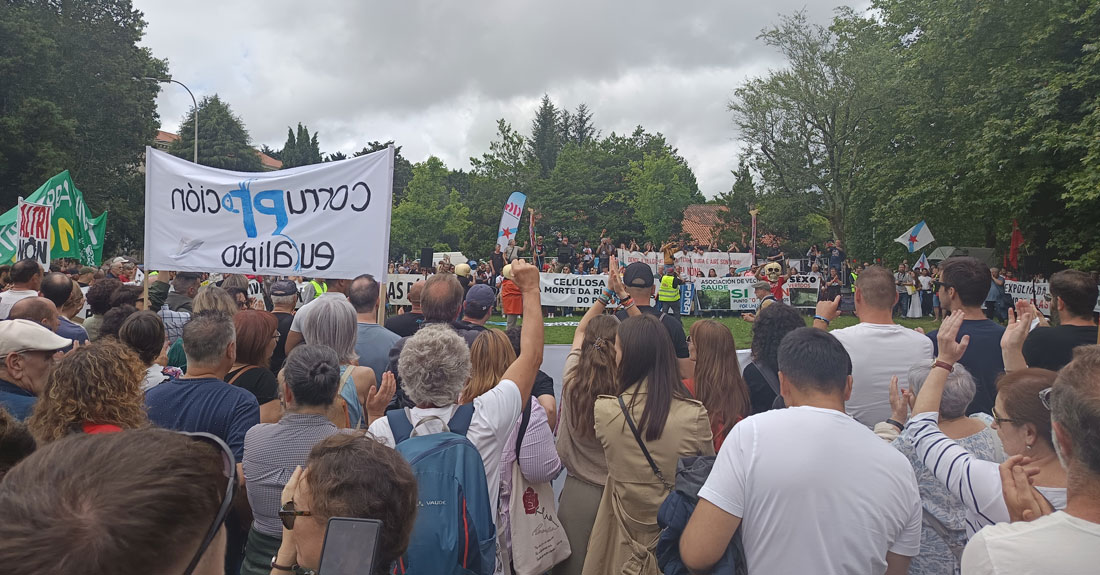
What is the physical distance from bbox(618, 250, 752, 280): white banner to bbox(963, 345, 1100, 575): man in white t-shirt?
2479 centimetres

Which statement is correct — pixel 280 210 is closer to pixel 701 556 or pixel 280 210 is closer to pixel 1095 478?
pixel 701 556

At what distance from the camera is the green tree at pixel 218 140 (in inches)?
2739

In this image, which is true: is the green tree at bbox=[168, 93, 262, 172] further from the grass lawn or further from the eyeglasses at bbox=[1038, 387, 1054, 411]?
the eyeglasses at bbox=[1038, 387, 1054, 411]

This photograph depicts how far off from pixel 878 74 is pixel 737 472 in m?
36.0

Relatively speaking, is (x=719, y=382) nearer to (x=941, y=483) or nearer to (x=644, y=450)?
(x=644, y=450)

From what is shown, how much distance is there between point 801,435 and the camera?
2500mm

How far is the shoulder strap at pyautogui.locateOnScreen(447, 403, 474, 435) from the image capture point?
2.91m

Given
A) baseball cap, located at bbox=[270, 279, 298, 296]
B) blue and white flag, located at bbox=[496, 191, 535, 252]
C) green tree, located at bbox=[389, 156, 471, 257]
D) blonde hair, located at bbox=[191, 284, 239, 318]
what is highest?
green tree, located at bbox=[389, 156, 471, 257]

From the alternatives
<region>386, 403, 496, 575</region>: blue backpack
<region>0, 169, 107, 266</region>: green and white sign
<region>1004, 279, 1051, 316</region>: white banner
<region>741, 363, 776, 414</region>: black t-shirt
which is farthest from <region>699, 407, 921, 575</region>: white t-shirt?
<region>1004, 279, 1051, 316</region>: white banner

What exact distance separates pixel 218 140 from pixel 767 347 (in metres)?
76.3

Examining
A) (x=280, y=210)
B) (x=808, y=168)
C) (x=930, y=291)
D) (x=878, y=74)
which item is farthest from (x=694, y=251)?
(x=280, y=210)

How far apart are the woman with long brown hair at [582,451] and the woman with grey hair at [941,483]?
1.54m

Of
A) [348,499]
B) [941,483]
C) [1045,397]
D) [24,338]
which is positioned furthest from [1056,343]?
[24,338]

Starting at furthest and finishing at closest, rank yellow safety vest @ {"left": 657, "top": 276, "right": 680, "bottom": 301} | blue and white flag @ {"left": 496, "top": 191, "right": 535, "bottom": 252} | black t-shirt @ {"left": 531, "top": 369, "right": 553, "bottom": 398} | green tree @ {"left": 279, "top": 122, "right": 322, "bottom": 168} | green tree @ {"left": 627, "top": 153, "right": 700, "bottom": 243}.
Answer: green tree @ {"left": 279, "top": 122, "right": 322, "bottom": 168} → green tree @ {"left": 627, "top": 153, "right": 700, "bottom": 243} → blue and white flag @ {"left": 496, "top": 191, "right": 535, "bottom": 252} → yellow safety vest @ {"left": 657, "top": 276, "right": 680, "bottom": 301} → black t-shirt @ {"left": 531, "top": 369, "right": 553, "bottom": 398}
